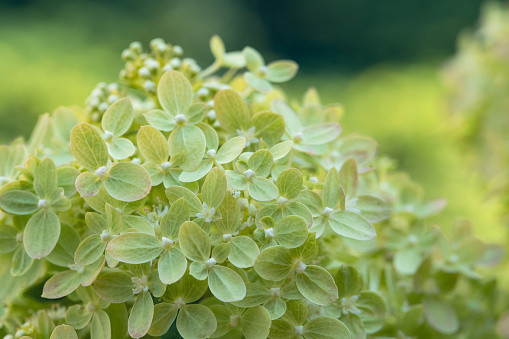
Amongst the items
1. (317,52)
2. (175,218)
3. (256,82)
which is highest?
(317,52)

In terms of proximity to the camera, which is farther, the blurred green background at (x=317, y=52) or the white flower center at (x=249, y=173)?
the blurred green background at (x=317, y=52)

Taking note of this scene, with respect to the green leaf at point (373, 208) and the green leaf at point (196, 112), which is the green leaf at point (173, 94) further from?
the green leaf at point (373, 208)

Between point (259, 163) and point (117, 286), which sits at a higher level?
point (259, 163)

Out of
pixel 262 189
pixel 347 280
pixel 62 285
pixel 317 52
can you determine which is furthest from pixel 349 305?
pixel 317 52

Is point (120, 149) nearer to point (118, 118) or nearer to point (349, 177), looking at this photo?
point (118, 118)

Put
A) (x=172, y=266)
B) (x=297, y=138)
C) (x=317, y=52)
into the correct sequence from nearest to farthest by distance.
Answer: (x=172, y=266) < (x=297, y=138) < (x=317, y=52)

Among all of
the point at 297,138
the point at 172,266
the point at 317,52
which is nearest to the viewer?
the point at 172,266

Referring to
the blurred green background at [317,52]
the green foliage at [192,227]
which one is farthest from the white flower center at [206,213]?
the blurred green background at [317,52]
